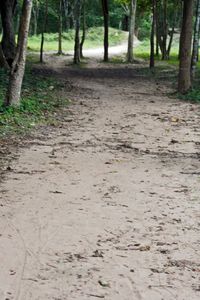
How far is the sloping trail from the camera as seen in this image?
4570mm

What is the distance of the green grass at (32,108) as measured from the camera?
11531 millimetres

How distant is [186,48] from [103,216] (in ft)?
42.5

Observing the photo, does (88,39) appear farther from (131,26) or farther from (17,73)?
(17,73)

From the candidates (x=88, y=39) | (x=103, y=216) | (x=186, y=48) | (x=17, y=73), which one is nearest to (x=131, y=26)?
(x=186, y=48)

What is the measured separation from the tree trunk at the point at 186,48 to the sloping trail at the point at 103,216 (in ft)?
21.9

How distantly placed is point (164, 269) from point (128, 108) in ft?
36.1

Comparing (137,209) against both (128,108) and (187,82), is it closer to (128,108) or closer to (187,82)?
(128,108)

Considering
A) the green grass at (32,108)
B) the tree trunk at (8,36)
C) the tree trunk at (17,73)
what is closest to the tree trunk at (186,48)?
the green grass at (32,108)

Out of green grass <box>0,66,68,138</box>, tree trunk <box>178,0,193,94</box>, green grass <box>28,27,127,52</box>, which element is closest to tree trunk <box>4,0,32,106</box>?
green grass <box>0,66,68,138</box>

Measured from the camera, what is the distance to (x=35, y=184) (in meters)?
7.52

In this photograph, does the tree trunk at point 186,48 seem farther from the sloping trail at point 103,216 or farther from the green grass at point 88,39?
the green grass at point 88,39

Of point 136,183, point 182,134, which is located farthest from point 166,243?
point 182,134

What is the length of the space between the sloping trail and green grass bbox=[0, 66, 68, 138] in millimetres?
720

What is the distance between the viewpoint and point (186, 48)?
18031mm
